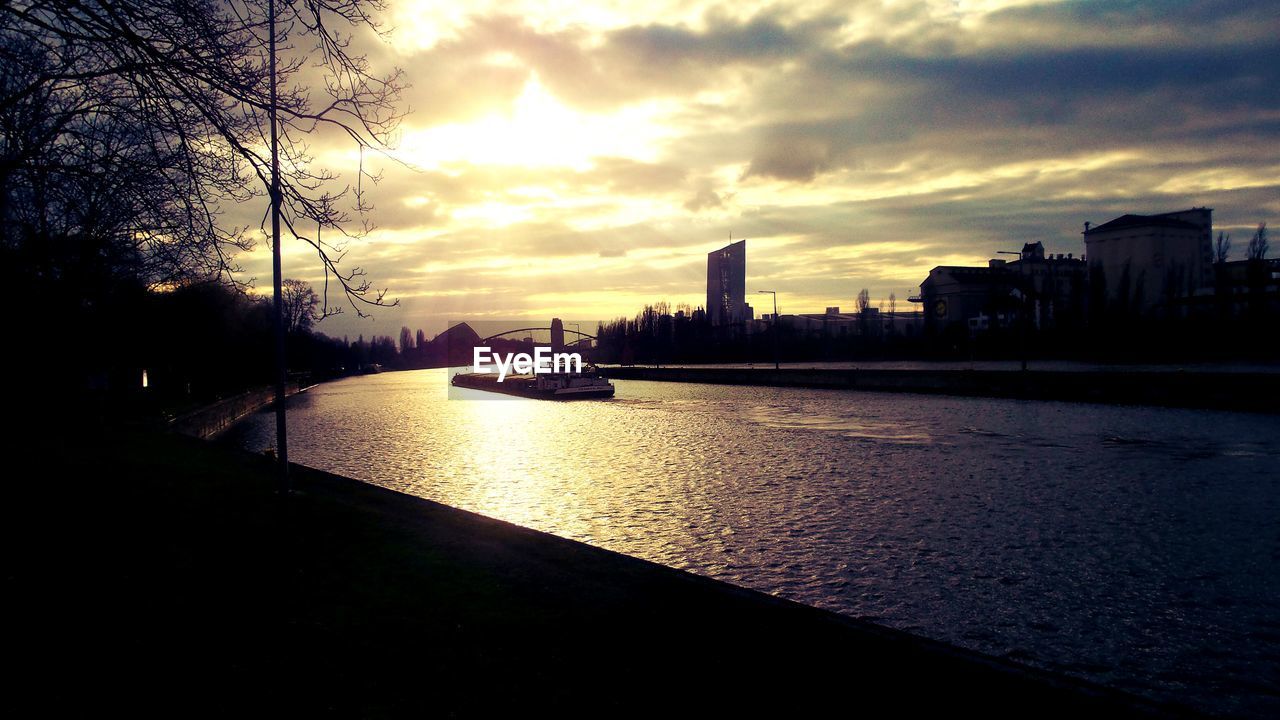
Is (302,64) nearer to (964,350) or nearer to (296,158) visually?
(296,158)

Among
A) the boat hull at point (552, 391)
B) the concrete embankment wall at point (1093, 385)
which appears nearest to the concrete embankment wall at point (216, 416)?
the boat hull at point (552, 391)

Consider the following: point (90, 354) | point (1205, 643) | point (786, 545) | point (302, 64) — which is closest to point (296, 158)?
point (302, 64)

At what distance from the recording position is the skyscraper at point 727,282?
7421 inches

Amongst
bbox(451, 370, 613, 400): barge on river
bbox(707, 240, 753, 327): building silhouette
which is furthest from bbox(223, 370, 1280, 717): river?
bbox(707, 240, 753, 327): building silhouette

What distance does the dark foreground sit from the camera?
200 inches

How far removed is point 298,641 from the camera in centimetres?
607

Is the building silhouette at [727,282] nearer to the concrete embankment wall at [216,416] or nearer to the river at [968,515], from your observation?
the concrete embankment wall at [216,416]

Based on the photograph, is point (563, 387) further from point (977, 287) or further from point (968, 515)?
point (977, 287)

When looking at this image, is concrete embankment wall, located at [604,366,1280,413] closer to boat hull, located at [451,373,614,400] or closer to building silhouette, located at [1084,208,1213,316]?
boat hull, located at [451,373,614,400]

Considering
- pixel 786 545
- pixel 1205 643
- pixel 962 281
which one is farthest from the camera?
pixel 962 281

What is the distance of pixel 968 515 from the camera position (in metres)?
12.9

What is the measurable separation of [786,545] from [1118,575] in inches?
152

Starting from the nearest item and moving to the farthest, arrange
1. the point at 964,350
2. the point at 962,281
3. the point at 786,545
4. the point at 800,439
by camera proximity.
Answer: the point at 786,545
the point at 800,439
the point at 964,350
the point at 962,281

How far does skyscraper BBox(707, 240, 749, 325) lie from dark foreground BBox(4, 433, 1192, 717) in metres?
177
